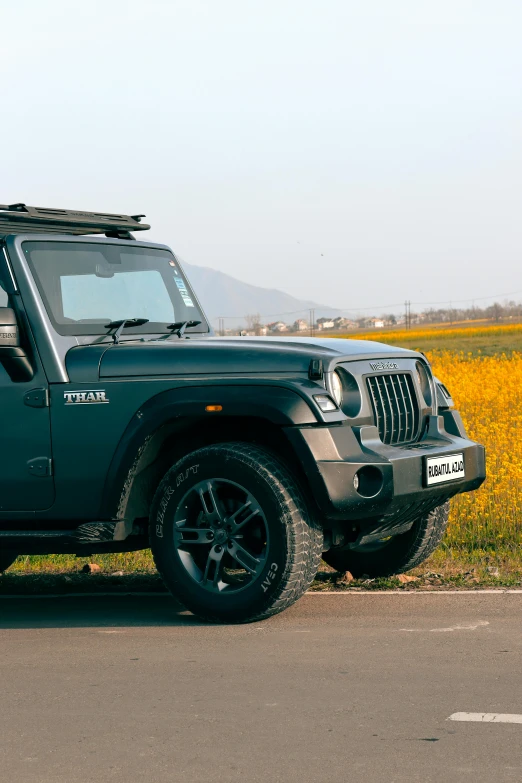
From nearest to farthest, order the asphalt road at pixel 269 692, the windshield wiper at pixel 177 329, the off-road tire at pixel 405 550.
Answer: the asphalt road at pixel 269 692, the windshield wiper at pixel 177 329, the off-road tire at pixel 405 550

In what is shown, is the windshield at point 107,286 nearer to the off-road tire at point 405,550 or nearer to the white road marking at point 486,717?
the off-road tire at point 405,550

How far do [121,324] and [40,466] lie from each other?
3.38 feet

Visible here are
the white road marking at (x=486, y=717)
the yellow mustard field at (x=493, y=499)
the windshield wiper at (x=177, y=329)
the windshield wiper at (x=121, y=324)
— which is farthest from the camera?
the yellow mustard field at (x=493, y=499)

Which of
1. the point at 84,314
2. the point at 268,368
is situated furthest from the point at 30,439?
the point at 268,368

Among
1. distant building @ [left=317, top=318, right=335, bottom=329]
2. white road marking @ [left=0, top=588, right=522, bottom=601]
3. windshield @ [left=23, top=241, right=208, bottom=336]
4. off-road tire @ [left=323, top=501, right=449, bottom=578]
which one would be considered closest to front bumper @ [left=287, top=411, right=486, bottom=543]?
white road marking @ [left=0, top=588, right=522, bottom=601]

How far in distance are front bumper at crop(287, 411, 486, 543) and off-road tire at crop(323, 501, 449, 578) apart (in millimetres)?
835

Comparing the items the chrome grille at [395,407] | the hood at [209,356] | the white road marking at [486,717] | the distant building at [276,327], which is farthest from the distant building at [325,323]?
the white road marking at [486,717]

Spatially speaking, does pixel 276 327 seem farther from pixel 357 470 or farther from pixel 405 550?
pixel 357 470

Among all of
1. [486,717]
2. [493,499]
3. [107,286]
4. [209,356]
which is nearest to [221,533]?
[209,356]

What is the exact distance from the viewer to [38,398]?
22.4ft

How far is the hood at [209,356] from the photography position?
6.46 m

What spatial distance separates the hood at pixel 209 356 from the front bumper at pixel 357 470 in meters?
0.40

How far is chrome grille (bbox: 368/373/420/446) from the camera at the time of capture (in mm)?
6801

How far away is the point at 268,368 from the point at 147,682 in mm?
1873
